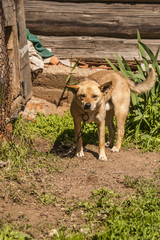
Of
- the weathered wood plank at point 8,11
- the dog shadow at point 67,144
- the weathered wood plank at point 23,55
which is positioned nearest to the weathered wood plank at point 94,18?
the weathered wood plank at point 23,55

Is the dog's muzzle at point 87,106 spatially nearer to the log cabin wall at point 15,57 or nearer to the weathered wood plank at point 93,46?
the log cabin wall at point 15,57

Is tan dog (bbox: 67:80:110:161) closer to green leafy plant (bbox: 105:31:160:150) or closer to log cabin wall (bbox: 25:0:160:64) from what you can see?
green leafy plant (bbox: 105:31:160:150)

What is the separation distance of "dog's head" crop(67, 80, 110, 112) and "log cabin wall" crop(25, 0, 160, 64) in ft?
9.98

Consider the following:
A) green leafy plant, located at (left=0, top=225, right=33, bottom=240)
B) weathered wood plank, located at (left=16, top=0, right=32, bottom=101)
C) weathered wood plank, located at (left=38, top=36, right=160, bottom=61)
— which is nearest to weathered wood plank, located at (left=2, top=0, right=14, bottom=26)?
weathered wood plank, located at (left=16, top=0, right=32, bottom=101)

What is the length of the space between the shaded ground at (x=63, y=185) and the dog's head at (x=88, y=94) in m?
0.97

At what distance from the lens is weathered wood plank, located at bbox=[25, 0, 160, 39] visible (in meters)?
8.05

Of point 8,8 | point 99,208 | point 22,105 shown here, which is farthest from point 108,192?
point 8,8

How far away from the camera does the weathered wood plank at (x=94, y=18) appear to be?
8047mm

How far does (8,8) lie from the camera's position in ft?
20.9

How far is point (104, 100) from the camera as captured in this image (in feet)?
19.8

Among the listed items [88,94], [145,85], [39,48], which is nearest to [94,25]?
[39,48]

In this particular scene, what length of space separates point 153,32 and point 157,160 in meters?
3.47

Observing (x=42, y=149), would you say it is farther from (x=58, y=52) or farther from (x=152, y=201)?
(x=58, y=52)

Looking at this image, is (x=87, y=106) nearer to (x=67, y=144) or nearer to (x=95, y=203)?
(x=67, y=144)
